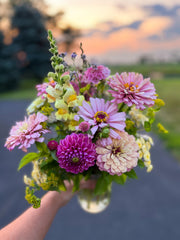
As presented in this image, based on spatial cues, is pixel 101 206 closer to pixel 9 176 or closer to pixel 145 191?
pixel 145 191

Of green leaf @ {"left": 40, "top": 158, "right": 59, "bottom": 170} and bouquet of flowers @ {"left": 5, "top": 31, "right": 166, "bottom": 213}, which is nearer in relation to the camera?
bouquet of flowers @ {"left": 5, "top": 31, "right": 166, "bottom": 213}

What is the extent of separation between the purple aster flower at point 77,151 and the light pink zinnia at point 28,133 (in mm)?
140

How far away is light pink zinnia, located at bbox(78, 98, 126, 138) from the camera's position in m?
1.30

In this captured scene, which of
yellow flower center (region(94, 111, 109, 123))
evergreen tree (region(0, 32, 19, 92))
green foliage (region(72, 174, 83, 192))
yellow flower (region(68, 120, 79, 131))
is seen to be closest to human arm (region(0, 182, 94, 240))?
green foliage (region(72, 174, 83, 192))

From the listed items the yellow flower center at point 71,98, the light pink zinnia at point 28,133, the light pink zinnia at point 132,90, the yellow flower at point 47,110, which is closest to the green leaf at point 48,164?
the light pink zinnia at point 28,133

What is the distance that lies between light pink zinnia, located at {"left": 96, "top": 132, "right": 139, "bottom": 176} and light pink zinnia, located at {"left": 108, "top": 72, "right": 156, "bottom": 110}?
0.18 metres

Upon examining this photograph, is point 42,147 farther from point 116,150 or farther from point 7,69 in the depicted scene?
point 7,69

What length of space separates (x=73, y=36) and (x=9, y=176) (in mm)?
27688

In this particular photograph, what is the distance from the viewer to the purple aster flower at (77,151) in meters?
1.24

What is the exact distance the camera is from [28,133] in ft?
4.46

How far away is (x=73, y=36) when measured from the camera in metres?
30.6

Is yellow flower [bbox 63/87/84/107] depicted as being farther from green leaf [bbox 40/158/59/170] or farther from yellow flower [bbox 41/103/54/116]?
green leaf [bbox 40/158/59/170]

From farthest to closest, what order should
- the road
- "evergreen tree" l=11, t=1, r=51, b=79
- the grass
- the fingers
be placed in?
"evergreen tree" l=11, t=1, r=51, b=79 < the grass < the road < the fingers

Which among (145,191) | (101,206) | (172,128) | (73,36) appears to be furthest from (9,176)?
(73,36)
